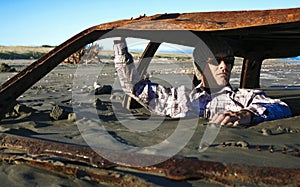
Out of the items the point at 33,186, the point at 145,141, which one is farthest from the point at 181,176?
the point at 145,141

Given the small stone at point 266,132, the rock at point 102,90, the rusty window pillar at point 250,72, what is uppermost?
the rusty window pillar at point 250,72

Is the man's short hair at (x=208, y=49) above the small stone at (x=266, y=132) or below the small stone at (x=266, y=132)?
above

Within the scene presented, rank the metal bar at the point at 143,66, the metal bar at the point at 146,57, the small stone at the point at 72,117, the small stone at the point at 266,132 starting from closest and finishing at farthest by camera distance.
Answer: the small stone at the point at 266,132, the small stone at the point at 72,117, the metal bar at the point at 143,66, the metal bar at the point at 146,57

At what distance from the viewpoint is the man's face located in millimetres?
3584

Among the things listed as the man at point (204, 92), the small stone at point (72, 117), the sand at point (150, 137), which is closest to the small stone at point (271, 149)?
the sand at point (150, 137)

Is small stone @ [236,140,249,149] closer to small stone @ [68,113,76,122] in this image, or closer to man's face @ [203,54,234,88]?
man's face @ [203,54,234,88]

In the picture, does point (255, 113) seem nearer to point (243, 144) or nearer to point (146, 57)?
point (243, 144)

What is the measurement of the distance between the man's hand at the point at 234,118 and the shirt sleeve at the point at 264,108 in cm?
8

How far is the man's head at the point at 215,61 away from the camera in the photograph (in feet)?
11.7

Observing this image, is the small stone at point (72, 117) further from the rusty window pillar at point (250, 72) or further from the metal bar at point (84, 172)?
the rusty window pillar at point (250, 72)

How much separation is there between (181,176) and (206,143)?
2.50 feet

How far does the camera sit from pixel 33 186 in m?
1.69

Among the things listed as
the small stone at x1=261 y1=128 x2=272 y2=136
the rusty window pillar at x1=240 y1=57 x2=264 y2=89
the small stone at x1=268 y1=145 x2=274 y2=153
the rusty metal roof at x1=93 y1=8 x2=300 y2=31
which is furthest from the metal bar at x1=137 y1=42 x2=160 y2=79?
the small stone at x1=268 y1=145 x2=274 y2=153

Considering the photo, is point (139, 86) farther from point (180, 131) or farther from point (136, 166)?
point (136, 166)
